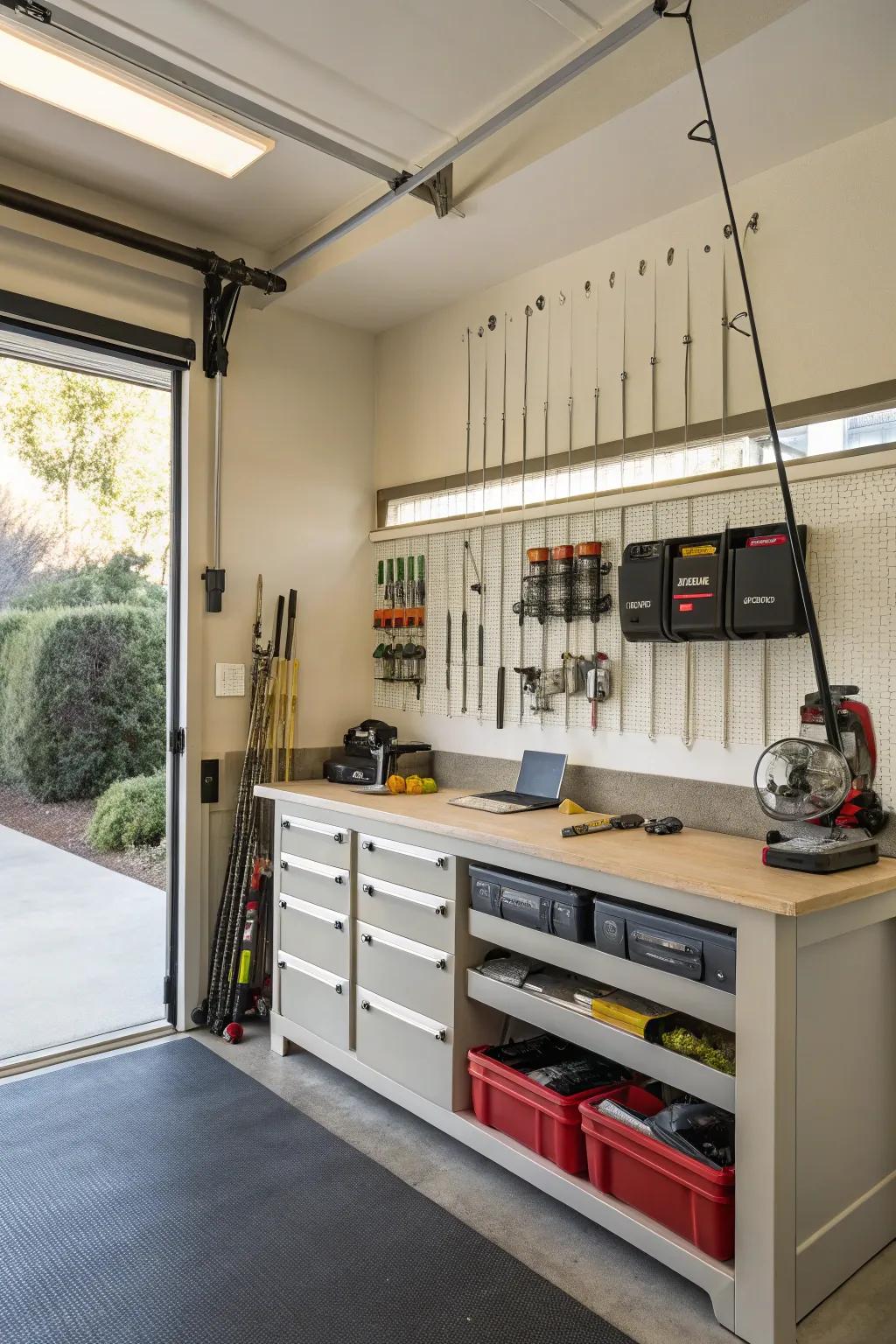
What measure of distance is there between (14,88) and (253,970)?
10.3ft

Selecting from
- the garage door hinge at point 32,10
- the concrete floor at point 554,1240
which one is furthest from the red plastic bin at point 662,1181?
the garage door hinge at point 32,10

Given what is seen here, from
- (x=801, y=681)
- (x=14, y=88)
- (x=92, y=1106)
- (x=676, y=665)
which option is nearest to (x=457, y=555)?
(x=676, y=665)

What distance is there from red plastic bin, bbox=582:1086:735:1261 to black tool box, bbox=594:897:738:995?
426 millimetres

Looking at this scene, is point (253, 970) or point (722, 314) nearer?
point (722, 314)

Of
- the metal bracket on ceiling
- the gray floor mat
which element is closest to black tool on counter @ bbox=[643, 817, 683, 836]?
the gray floor mat

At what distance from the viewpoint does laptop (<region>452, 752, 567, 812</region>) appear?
3197 millimetres

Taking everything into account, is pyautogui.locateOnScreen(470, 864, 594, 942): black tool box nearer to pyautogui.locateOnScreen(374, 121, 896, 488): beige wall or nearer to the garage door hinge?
pyautogui.locateOnScreen(374, 121, 896, 488): beige wall

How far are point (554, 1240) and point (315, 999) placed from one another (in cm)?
128

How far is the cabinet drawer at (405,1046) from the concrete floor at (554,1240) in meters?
0.17

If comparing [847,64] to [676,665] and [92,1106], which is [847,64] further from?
[92,1106]

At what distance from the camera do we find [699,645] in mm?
3008

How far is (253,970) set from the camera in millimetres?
3705

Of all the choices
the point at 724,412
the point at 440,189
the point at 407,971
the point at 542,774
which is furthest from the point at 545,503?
the point at 407,971

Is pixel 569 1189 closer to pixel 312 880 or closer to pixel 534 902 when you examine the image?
pixel 534 902
